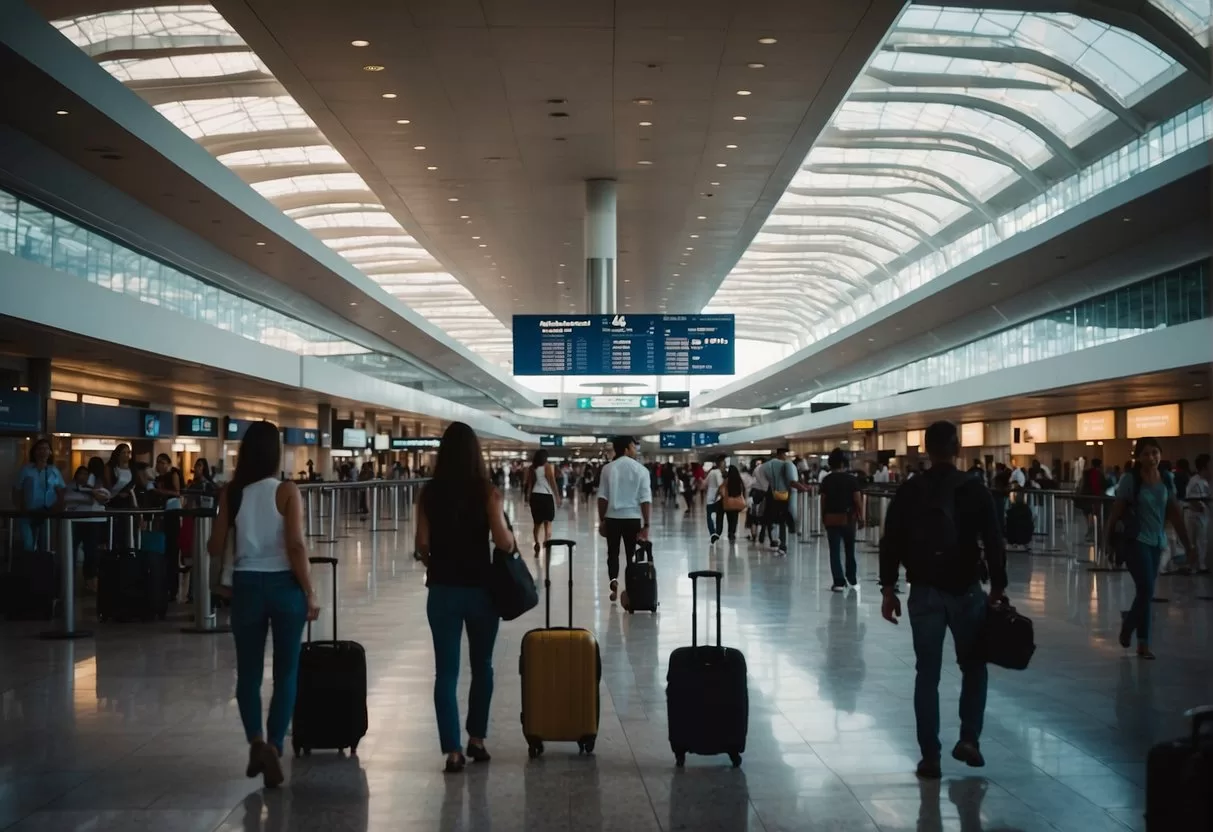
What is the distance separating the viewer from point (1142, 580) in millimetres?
9281

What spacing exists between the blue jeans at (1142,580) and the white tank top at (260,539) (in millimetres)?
6658

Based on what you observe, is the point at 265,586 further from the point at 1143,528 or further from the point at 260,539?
the point at 1143,528

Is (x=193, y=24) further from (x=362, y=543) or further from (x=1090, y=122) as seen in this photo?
(x=1090, y=122)

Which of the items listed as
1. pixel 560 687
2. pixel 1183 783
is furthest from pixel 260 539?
pixel 1183 783

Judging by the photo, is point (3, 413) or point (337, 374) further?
point (337, 374)

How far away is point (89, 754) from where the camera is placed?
248 inches

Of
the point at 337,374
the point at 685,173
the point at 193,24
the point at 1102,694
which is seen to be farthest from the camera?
the point at 337,374

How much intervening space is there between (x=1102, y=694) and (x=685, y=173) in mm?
15034

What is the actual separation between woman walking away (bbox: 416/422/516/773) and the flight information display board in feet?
51.1

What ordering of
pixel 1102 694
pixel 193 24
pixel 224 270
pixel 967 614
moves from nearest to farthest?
pixel 967 614, pixel 1102 694, pixel 193 24, pixel 224 270

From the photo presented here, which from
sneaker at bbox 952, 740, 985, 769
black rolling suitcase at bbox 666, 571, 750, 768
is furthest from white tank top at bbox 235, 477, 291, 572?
sneaker at bbox 952, 740, 985, 769

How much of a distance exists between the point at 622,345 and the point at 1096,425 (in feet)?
70.3

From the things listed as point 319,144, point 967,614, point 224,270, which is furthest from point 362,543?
point 967,614

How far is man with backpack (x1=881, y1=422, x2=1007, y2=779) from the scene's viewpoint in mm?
5918
